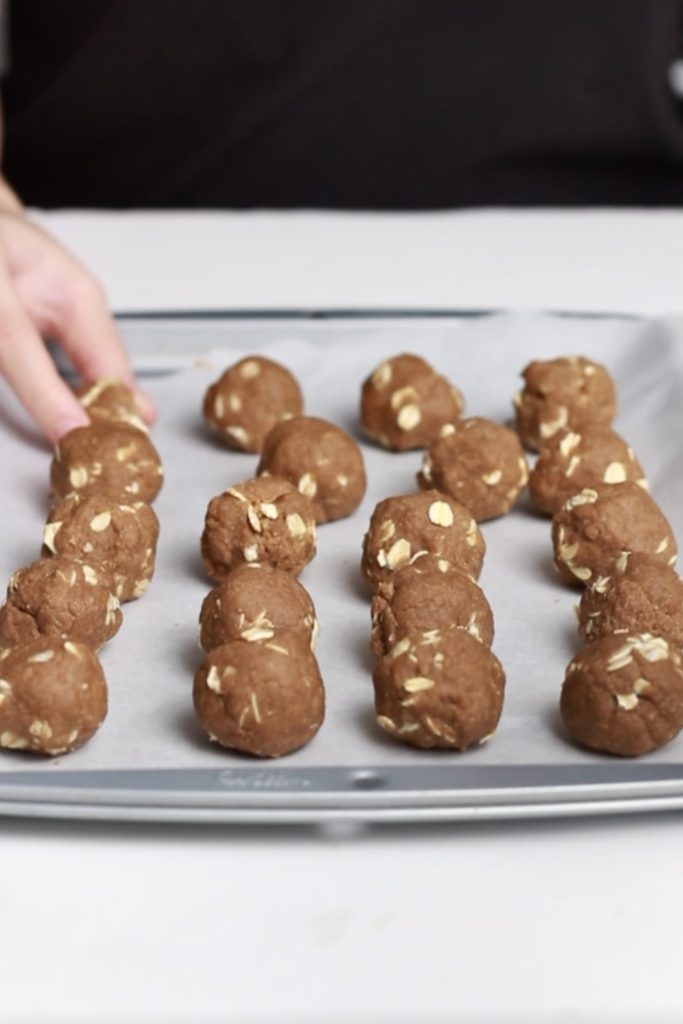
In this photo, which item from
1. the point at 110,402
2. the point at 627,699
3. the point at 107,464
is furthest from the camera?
the point at 110,402

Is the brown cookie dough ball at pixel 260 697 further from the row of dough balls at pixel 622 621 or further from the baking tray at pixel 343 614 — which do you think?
the row of dough balls at pixel 622 621

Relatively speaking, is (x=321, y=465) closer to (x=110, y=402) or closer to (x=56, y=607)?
(x=110, y=402)

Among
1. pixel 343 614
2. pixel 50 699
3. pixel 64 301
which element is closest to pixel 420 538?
pixel 343 614

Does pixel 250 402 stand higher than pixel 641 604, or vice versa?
pixel 641 604

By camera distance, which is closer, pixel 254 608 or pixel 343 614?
pixel 254 608

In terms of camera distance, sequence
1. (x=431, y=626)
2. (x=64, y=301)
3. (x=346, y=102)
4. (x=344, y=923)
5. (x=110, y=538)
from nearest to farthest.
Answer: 1. (x=344, y=923)
2. (x=431, y=626)
3. (x=110, y=538)
4. (x=64, y=301)
5. (x=346, y=102)

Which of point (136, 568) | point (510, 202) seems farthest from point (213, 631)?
point (510, 202)
